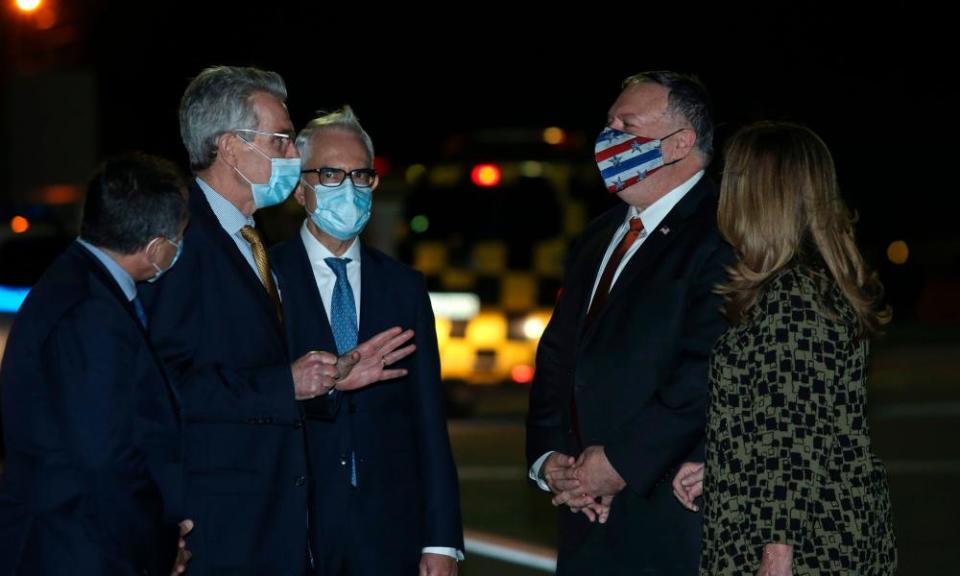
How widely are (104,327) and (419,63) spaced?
1109 inches

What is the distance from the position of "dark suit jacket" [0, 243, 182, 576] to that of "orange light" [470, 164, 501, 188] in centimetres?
1030

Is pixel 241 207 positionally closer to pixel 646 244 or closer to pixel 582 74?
pixel 646 244

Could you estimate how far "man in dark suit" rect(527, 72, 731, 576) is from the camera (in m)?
4.06

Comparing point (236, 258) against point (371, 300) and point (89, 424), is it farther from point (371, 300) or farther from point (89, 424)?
point (89, 424)

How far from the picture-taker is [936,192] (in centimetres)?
3062

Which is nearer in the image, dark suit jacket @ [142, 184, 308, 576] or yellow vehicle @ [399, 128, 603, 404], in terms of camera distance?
dark suit jacket @ [142, 184, 308, 576]

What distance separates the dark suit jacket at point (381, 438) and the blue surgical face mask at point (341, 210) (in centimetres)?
11

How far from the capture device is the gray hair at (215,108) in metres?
4.08

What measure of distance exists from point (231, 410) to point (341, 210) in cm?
78

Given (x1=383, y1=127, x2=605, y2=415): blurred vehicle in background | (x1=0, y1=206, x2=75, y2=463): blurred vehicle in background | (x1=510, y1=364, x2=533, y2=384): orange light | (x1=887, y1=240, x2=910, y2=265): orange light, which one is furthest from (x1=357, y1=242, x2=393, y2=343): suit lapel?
(x1=887, y1=240, x2=910, y2=265): orange light

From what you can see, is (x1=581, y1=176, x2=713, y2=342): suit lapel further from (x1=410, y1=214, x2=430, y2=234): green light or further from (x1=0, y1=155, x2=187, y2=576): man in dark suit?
(x1=410, y1=214, x2=430, y2=234): green light

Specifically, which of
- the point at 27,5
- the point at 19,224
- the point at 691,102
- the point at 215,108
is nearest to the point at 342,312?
the point at 215,108

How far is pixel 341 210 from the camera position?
4289 millimetres

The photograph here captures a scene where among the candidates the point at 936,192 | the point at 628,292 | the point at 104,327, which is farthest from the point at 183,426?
the point at 936,192
